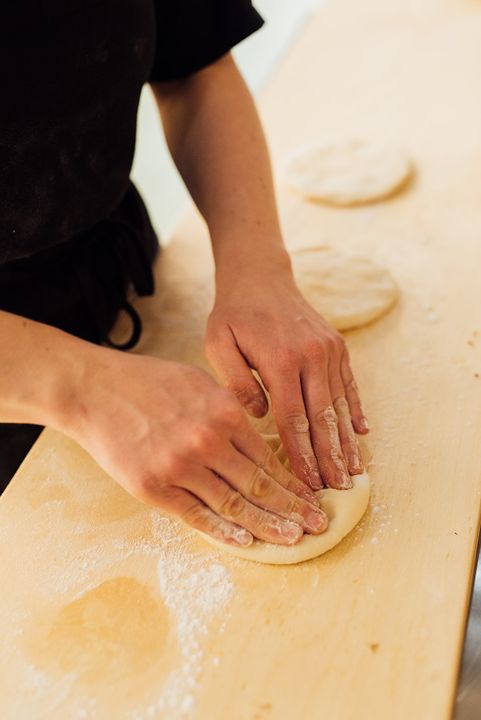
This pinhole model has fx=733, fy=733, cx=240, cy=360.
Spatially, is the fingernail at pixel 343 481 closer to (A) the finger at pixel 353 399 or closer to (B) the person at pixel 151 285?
(B) the person at pixel 151 285

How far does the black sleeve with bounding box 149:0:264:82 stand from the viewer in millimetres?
1324

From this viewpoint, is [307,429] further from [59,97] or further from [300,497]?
[59,97]

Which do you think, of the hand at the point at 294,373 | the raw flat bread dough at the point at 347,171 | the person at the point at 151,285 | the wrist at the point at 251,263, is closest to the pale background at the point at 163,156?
the raw flat bread dough at the point at 347,171

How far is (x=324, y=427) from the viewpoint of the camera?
1.12 metres

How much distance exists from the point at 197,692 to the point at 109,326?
743mm

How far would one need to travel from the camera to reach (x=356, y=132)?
207 cm

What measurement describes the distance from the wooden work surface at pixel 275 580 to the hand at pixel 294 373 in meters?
0.07

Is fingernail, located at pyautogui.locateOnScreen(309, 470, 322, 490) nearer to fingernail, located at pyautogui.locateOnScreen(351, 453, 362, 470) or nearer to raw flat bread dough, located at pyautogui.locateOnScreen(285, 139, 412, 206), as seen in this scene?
fingernail, located at pyautogui.locateOnScreen(351, 453, 362, 470)

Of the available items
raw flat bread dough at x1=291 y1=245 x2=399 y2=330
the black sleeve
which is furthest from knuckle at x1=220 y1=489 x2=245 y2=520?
the black sleeve

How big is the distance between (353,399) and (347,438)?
80 mm

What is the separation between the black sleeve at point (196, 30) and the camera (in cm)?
132

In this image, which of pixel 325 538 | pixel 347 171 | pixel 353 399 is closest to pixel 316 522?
pixel 325 538

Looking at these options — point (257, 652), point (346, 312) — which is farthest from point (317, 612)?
point (346, 312)

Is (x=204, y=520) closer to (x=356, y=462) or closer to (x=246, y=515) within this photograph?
(x=246, y=515)
